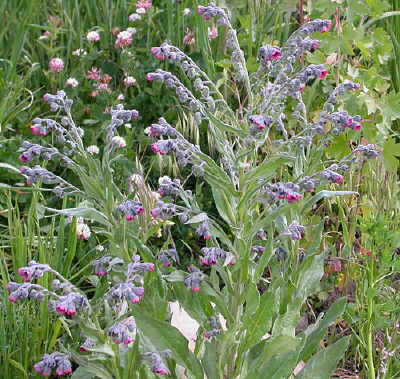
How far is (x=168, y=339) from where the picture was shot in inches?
81.1

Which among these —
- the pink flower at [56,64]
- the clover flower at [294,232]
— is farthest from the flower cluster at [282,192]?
the pink flower at [56,64]

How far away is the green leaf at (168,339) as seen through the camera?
6.60ft

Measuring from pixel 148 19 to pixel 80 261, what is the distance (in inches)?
67.6

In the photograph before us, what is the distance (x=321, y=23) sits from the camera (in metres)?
2.00

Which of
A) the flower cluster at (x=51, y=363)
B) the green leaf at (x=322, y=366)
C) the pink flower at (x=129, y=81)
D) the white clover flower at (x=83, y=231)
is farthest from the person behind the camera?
the pink flower at (x=129, y=81)

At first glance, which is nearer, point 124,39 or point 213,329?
point 213,329

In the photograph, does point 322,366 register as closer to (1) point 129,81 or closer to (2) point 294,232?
(2) point 294,232

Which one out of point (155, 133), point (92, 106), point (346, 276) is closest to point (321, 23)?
point (155, 133)

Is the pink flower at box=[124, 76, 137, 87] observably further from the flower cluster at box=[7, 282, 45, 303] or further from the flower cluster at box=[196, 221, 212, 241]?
the flower cluster at box=[7, 282, 45, 303]

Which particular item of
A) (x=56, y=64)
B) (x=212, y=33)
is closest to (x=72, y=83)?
(x=56, y=64)

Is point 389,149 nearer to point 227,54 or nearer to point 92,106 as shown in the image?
point 227,54

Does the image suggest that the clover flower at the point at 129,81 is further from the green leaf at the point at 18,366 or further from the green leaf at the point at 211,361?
the green leaf at the point at 211,361

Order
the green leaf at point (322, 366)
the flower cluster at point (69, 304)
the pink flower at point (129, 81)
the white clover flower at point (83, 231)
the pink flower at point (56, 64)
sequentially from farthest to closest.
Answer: the pink flower at point (56, 64) < the pink flower at point (129, 81) < the white clover flower at point (83, 231) < the green leaf at point (322, 366) < the flower cluster at point (69, 304)

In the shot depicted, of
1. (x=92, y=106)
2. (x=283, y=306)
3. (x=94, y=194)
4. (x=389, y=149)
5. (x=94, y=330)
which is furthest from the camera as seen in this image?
(x=92, y=106)
